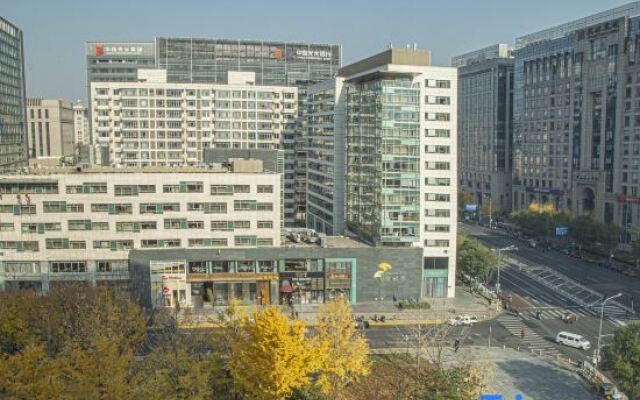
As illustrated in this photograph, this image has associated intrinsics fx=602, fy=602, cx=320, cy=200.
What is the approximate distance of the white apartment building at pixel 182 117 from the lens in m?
136

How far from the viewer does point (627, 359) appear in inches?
1886

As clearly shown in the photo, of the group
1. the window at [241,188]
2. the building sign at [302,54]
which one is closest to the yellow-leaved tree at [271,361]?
the window at [241,188]

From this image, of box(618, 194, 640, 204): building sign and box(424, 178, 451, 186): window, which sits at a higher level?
box(424, 178, 451, 186): window

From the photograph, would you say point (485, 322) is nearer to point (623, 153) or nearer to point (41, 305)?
point (41, 305)

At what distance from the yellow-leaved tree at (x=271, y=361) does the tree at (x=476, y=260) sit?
169 feet

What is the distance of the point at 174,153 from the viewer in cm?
14038

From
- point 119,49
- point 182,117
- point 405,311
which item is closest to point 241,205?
point 405,311

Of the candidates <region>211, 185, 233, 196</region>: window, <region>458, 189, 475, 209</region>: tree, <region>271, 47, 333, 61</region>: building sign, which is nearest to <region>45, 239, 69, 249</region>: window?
<region>211, 185, 233, 196</region>: window

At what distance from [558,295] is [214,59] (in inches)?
4649

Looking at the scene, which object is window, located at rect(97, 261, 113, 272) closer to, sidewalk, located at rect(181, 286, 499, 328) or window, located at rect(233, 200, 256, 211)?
sidewalk, located at rect(181, 286, 499, 328)

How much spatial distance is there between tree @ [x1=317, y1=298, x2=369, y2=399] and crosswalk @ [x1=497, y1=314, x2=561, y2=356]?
956 inches

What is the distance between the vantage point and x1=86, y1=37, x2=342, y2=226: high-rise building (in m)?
170

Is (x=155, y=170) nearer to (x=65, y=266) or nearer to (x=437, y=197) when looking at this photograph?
(x=65, y=266)

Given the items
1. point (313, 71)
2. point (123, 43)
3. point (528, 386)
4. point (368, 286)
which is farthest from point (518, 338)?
point (123, 43)
